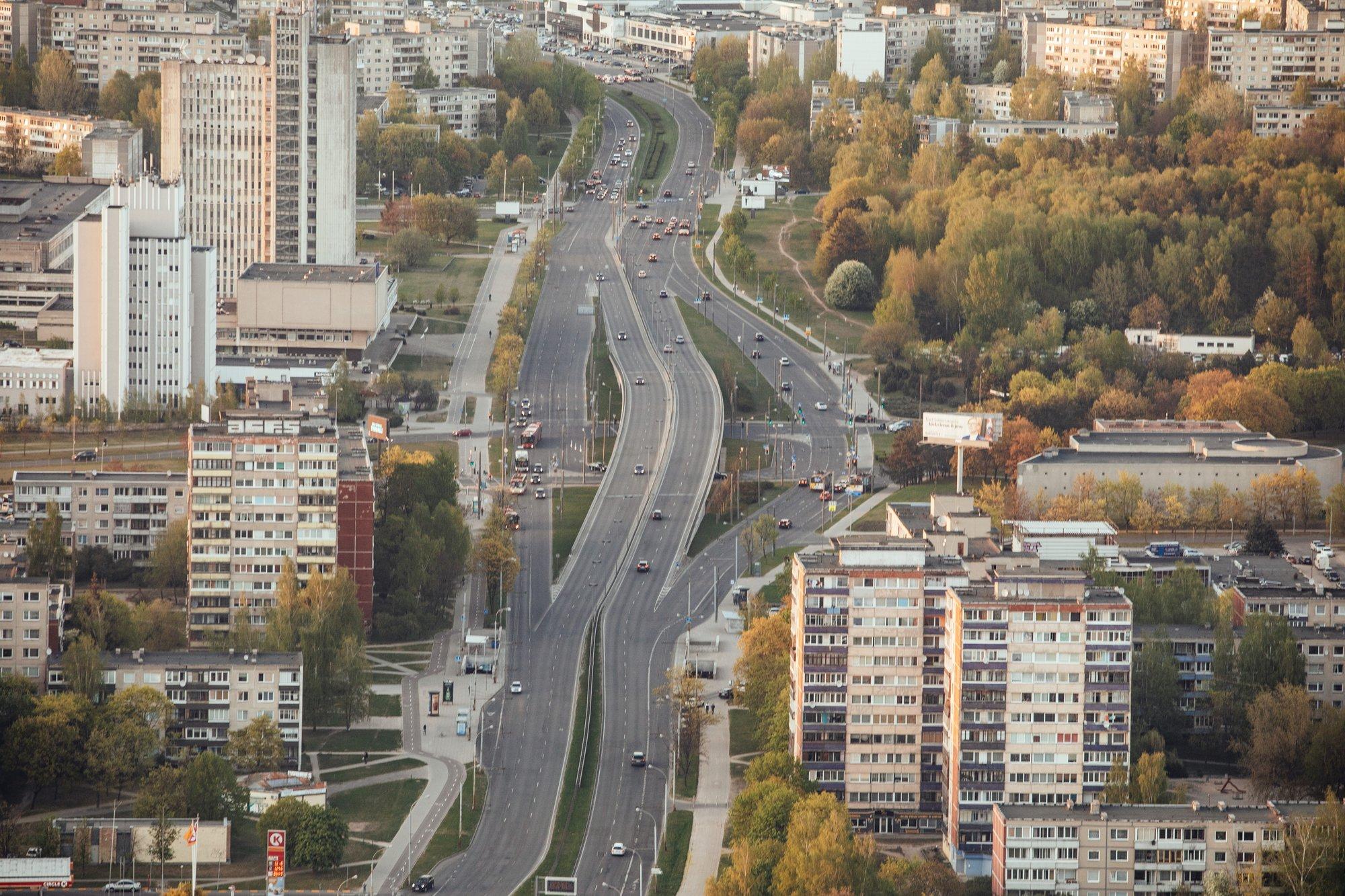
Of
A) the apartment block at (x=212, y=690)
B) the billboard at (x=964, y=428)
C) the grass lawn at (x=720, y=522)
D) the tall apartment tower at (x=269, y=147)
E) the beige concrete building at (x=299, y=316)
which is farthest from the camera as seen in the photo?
the tall apartment tower at (x=269, y=147)

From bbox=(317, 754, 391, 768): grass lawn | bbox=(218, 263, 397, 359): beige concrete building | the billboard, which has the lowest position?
bbox=(317, 754, 391, 768): grass lawn

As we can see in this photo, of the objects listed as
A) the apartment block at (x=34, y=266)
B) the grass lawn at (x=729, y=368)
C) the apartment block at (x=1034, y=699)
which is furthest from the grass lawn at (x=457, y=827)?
the apartment block at (x=34, y=266)

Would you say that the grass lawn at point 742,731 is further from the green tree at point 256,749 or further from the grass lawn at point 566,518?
the grass lawn at point 566,518

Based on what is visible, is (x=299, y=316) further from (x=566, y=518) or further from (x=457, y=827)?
(x=457, y=827)

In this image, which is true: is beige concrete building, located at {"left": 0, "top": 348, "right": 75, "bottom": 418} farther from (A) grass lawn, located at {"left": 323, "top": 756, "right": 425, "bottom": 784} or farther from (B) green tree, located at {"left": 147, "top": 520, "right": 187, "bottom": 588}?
(A) grass lawn, located at {"left": 323, "top": 756, "right": 425, "bottom": 784}

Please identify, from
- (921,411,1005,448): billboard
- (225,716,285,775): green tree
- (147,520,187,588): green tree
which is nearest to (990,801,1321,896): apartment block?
(225,716,285,775): green tree

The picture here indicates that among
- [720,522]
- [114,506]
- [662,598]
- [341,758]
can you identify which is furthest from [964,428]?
[341,758]
